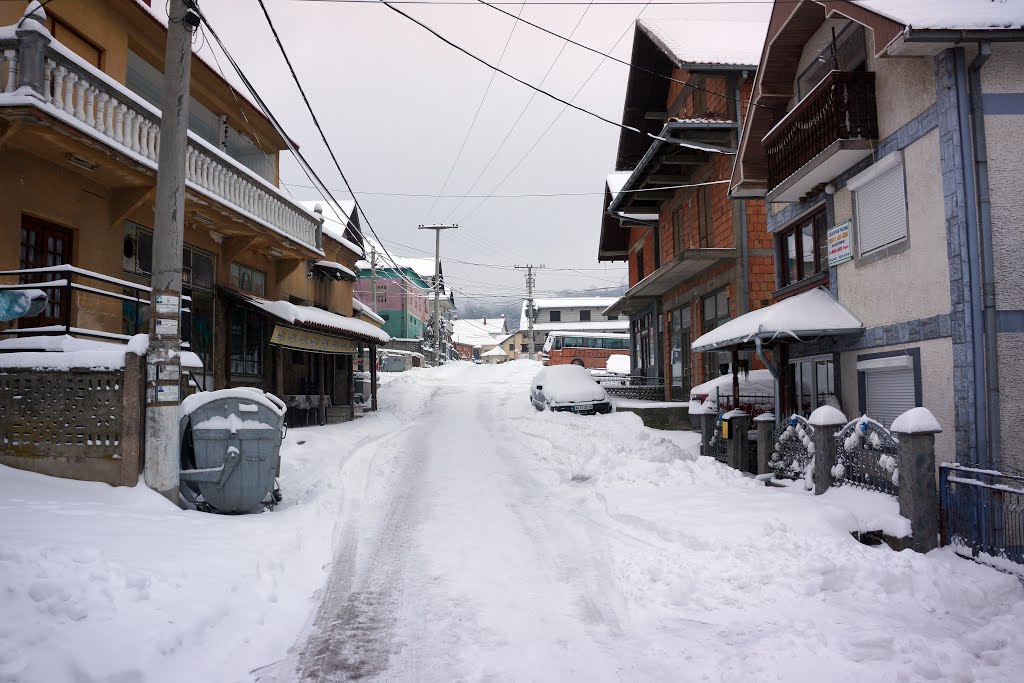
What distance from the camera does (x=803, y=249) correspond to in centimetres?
1355

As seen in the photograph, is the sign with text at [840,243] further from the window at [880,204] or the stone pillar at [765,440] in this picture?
the stone pillar at [765,440]

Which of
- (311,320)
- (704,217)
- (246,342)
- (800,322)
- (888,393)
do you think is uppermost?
(704,217)

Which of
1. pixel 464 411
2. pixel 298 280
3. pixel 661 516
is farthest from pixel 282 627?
pixel 464 411

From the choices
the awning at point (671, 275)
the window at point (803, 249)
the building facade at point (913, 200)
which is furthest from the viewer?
the awning at point (671, 275)

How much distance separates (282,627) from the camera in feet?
16.0

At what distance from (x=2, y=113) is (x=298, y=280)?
41.9ft

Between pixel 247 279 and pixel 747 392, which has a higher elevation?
pixel 247 279

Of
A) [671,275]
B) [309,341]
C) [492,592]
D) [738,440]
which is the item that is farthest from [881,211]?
[309,341]

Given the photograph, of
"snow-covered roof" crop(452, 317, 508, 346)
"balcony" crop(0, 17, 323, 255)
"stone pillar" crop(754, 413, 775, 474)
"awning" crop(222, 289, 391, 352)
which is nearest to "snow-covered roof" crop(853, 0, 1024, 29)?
"stone pillar" crop(754, 413, 775, 474)

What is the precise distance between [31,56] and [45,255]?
3334 mm

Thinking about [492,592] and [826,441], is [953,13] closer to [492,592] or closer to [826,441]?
[826,441]

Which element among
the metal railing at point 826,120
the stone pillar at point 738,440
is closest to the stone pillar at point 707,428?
the stone pillar at point 738,440

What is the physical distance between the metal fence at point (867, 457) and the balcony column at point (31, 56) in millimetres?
11694

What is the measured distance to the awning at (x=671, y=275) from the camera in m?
17.2
